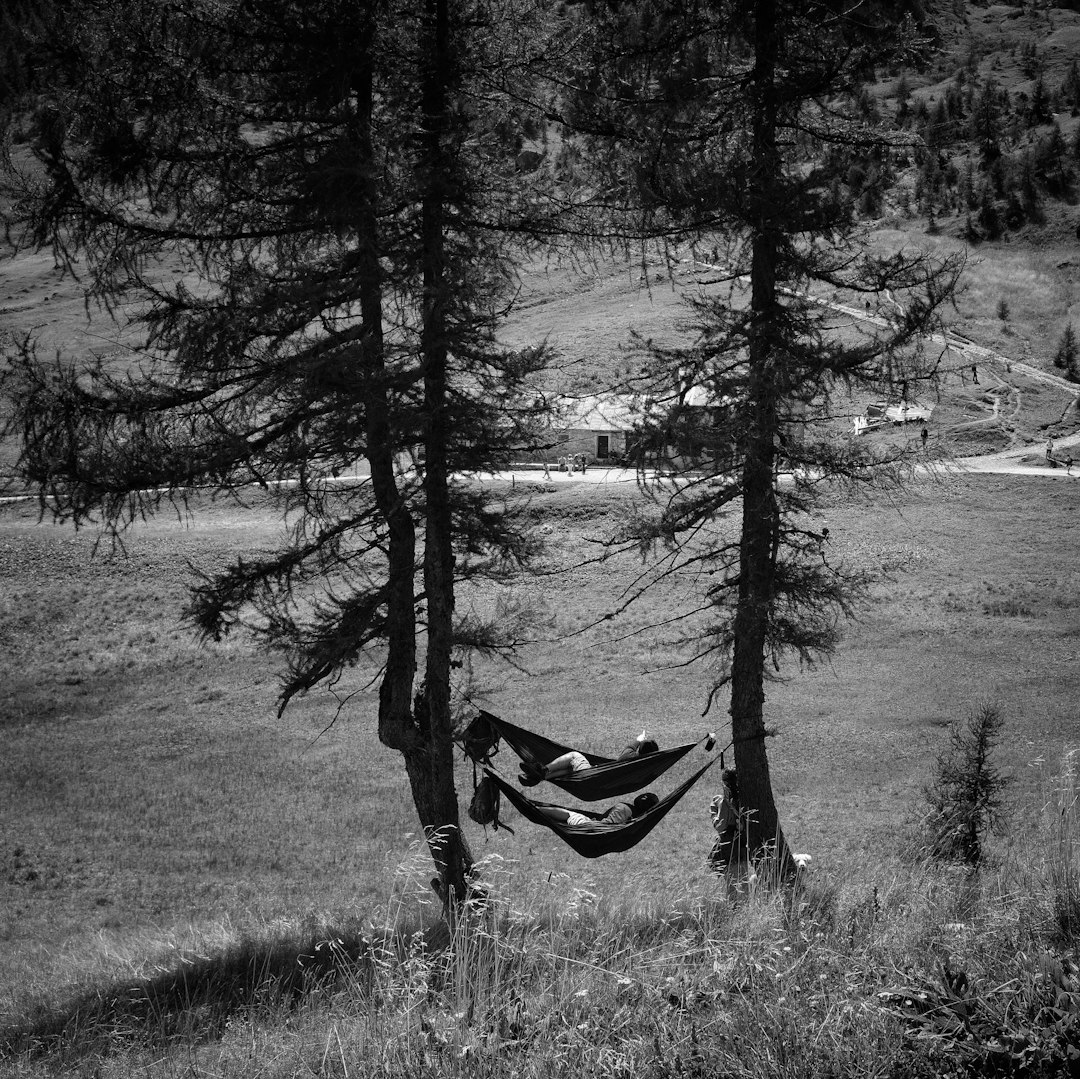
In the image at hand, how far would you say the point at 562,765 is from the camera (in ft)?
33.2

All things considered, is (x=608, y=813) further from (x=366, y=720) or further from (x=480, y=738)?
(x=366, y=720)

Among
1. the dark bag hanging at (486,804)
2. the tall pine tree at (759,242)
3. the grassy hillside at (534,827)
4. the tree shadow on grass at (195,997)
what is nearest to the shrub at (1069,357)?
the grassy hillside at (534,827)

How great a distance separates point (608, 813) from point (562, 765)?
2.11 ft

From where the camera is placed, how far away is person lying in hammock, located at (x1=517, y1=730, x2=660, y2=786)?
9.92 metres

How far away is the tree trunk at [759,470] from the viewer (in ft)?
30.5

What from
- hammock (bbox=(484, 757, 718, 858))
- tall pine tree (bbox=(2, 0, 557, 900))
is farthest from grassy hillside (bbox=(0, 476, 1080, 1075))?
tall pine tree (bbox=(2, 0, 557, 900))

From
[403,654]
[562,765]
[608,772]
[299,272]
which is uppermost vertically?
[299,272]

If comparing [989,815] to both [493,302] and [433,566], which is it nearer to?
[433,566]

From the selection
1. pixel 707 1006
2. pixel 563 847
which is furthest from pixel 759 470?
pixel 563 847

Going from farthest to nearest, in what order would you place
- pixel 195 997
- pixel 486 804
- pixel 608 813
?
pixel 608 813 → pixel 486 804 → pixel 195 997

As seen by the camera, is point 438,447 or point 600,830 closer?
point 600,830

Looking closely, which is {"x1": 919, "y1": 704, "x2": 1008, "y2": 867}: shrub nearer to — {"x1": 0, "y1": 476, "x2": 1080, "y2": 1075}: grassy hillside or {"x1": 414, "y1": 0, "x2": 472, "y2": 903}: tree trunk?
{"x1": 0, "y1": 476, "x2": 1080, "y2": 1075}: grassy hillside

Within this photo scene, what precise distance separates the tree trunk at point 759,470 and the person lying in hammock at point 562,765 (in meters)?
0.93

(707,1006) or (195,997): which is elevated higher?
(707,1006)
